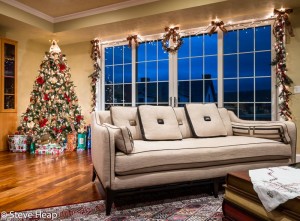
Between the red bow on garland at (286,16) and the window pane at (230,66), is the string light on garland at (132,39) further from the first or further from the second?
the red bow on garland at (286,16)

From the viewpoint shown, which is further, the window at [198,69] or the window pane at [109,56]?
the window pane at [109,56]

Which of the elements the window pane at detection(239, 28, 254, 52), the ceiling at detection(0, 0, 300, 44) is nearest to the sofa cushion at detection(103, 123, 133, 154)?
the ceiling at detection(0, 0, 300, 44)

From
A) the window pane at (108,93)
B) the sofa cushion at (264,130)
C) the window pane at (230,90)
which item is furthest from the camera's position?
the window pane at (108,93)

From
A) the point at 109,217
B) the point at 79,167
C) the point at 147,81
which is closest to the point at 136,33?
the point at 147,81

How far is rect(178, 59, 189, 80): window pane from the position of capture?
5.17 metres

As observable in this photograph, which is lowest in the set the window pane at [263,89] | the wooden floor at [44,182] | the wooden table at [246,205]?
the wooden floor at [44,182]

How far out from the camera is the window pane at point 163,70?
17.4 feet

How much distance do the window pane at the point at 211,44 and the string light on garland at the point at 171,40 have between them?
522 millimetres

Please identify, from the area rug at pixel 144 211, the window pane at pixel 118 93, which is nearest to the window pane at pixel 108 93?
the window pane at pixel 118 93

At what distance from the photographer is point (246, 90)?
15.4ft

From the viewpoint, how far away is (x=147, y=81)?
18.2ft

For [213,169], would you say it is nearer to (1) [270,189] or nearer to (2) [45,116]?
(1) [270,189]

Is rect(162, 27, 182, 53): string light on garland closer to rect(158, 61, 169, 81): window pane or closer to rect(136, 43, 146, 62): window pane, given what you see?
rect(158, 61, 169, 81): window pane

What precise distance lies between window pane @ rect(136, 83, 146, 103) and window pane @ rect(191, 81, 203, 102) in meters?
1.12
